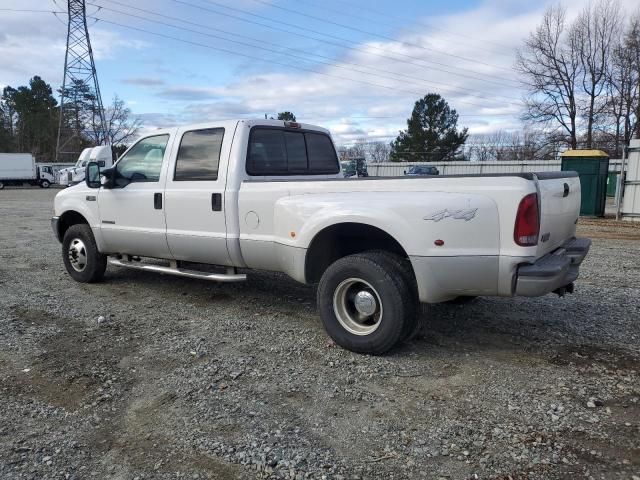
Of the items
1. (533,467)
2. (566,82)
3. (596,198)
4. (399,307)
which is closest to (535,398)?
(533,467)

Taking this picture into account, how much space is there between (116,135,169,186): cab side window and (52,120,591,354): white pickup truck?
0.02 m

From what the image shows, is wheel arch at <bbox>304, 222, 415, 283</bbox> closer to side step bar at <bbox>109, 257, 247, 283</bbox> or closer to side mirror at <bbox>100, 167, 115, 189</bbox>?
side step bar at <bbox>109, 257, 247, 283</bbox>

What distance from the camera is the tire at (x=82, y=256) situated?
6.82 metres

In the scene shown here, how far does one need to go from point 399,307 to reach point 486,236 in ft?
2.84

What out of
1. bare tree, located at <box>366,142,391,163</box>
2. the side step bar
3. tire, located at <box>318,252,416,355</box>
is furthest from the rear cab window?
bare tree, located at <box>366,142,391,163</box>

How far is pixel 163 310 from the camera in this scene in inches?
228

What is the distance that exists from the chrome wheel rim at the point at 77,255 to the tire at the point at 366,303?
12.8 ft

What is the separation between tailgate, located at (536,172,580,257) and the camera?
3840 mm

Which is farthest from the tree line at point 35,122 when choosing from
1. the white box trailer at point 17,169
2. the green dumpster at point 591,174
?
the green dumpster at point 591,174

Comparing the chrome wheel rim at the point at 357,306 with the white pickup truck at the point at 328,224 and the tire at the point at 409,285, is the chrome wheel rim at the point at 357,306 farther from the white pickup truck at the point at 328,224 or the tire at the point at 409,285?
the tire at the point at 409,285

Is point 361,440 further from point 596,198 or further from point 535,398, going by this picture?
point 596,198

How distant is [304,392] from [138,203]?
3.49 metres

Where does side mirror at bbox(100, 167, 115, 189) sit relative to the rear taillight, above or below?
above

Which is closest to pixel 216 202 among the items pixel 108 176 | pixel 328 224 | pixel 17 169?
pixel 328 224
